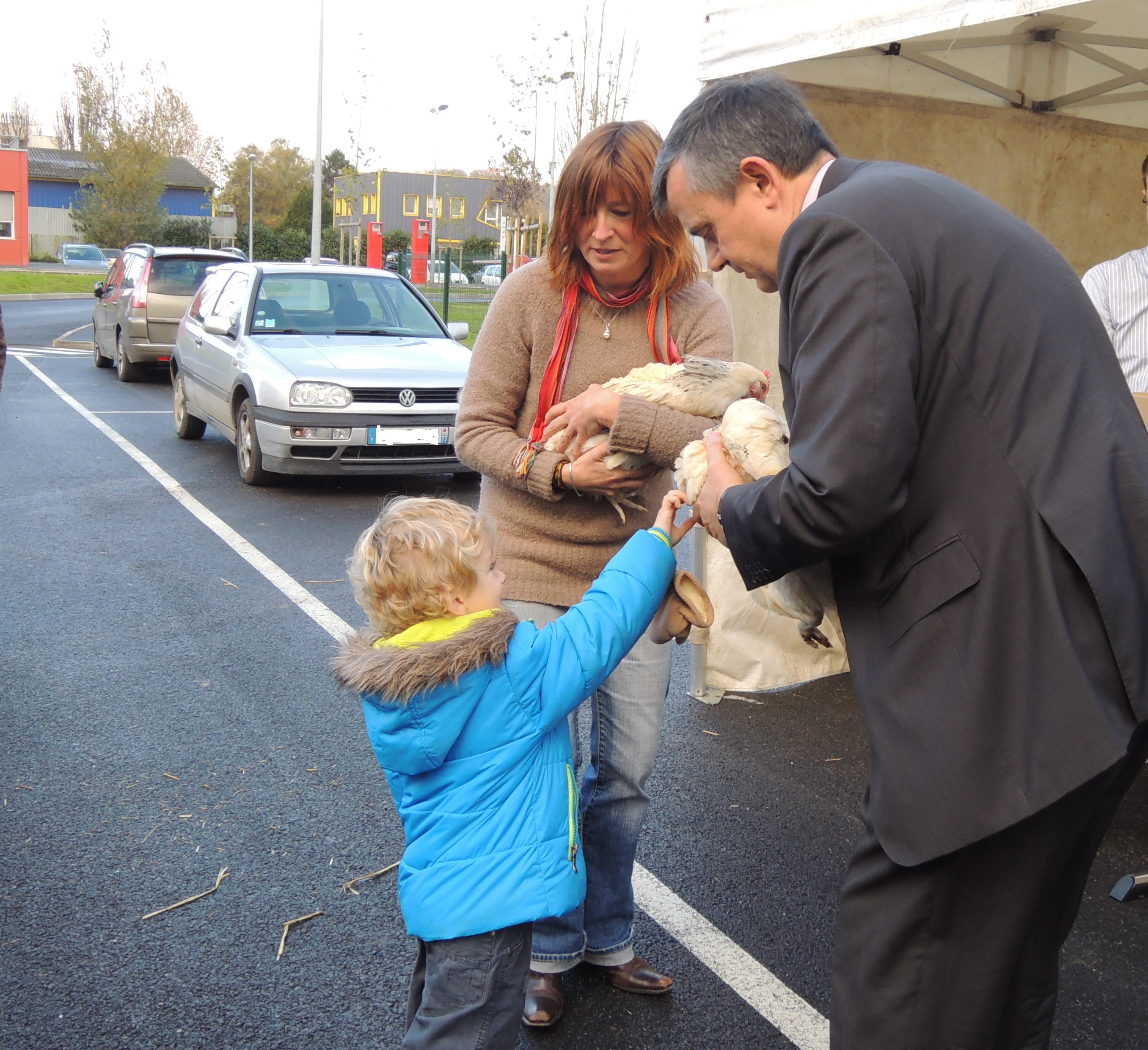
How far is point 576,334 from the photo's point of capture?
2783mm

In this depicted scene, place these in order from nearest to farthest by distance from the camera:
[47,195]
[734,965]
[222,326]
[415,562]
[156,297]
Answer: [415,562]
[734,965]
[222,326]
[156,297]
[47,195]

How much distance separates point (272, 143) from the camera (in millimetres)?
74625

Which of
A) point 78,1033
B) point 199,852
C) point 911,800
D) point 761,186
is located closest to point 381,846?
point 199,852

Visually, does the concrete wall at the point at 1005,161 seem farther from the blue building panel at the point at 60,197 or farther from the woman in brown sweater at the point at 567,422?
the blue building panel at the point at 60,197

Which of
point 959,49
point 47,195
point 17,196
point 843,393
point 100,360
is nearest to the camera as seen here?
point 843,393

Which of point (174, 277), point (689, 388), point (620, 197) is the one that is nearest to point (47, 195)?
point (174, 277)

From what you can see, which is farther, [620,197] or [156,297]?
[156,297]

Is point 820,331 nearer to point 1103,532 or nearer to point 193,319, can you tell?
point 1103,532

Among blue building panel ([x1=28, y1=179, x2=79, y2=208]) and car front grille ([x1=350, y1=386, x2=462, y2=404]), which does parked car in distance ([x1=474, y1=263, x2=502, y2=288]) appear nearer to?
car front grille ([x1=350, y1=386, x2=462, y2=404])

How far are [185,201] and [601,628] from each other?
85602 mm

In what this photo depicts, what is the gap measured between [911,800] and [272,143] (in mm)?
80560

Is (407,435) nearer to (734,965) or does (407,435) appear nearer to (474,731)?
(734,965)

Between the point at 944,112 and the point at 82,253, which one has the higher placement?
the point at 944,112

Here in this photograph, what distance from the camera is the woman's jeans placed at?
2.79 metres
